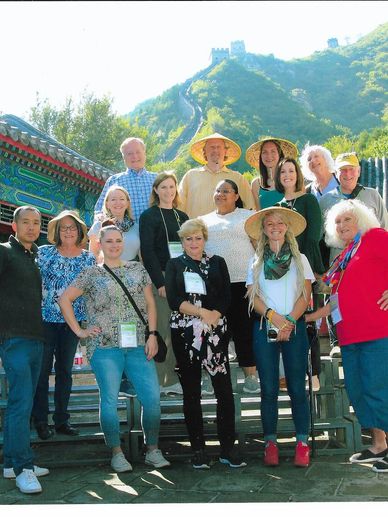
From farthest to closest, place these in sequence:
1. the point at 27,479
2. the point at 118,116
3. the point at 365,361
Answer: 1. the point at 118,116
2. the point at 365,361
3. the point at 27,479

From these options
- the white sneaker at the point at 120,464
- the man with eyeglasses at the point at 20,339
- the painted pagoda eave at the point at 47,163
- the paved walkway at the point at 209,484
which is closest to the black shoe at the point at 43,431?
the paved walkway at the point at 209,484

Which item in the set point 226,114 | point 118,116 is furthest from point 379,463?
point 226,114

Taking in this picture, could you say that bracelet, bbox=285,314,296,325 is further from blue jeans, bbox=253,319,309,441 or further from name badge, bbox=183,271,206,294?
name badge, bbox=183,271,206,294

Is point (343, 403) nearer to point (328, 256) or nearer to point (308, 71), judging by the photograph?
point (328, 256)

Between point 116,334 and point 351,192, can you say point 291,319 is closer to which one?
point 116,334

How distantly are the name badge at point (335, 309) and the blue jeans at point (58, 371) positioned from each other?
186cm

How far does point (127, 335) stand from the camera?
4051 mm

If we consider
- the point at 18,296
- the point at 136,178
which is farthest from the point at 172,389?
the point at 136,178

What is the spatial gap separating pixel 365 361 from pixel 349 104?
6597 cm

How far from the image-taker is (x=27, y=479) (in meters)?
3.62

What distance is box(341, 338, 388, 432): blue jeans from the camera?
394 cm

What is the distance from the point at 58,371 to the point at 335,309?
2030 millimetres

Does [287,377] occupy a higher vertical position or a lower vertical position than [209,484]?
higher

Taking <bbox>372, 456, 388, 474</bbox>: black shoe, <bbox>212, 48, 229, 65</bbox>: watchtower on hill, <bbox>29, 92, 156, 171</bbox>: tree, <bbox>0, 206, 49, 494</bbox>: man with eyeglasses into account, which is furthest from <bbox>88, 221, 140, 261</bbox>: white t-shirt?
<bbox>212, 48, 229, 65</bbox>: watchtower on hill
